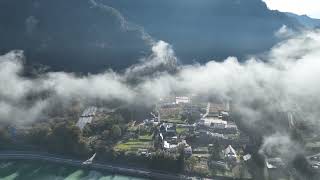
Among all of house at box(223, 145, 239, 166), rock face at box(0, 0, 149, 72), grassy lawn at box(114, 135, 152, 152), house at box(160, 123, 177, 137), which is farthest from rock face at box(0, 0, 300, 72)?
house at box(223, 145, 239, 166)

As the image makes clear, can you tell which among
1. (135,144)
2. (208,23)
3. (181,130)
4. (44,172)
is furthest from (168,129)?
(208,23)

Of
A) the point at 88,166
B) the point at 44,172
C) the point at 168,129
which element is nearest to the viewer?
the point at 44,172

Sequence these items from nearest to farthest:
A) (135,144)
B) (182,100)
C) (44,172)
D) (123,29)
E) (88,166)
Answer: (44,172) → (88,166) → (135,144) → (182,100) → (123,29)

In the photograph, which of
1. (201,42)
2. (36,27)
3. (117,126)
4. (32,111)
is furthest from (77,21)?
(117,126)

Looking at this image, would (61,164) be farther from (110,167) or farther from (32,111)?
(32,111)

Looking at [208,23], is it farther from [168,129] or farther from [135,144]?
[135,144]

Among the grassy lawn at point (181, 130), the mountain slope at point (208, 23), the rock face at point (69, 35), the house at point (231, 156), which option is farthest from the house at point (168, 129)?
the mountain slope at point (208, 23)

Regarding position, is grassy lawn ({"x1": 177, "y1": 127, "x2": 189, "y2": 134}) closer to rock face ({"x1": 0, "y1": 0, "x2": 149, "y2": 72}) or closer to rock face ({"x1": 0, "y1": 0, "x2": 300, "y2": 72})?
rock face ({"x1": 0, "y1": 0, "x2": 149, "y2": 72})

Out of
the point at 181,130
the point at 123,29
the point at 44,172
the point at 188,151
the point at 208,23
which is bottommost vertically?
the point at 44,172
